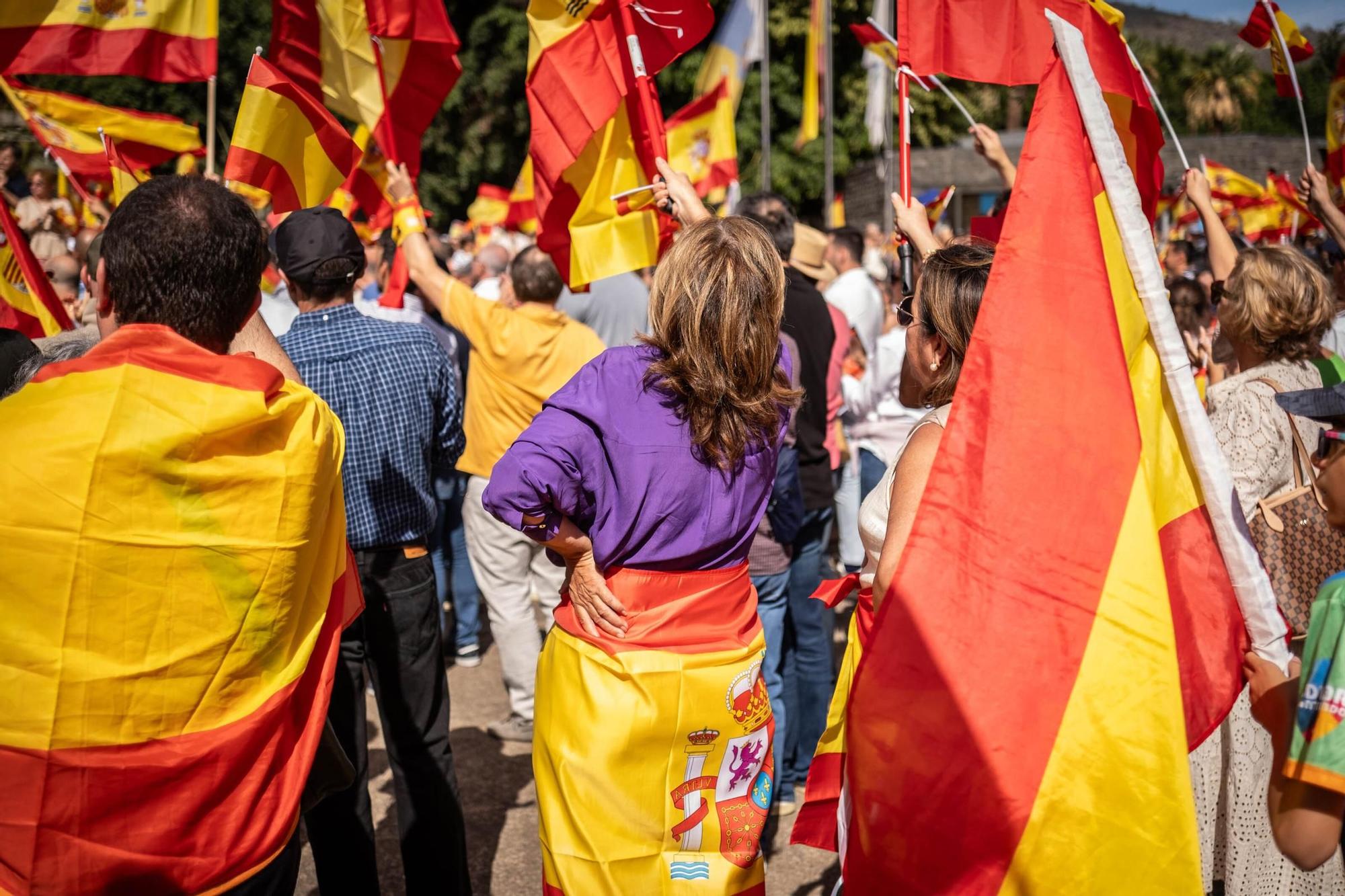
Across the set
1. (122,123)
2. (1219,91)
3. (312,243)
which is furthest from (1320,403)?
(1219,91)

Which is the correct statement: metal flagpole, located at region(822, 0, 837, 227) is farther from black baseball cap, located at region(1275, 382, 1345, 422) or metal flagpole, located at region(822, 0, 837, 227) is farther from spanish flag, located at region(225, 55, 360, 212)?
black baseball cap, located at region(1275, 382, 1345, 422)

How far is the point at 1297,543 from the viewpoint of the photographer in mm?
3166

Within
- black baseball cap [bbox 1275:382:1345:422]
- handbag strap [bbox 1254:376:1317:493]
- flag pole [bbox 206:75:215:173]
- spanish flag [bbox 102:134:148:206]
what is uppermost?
flag pole [bbox 206:75:215:173]

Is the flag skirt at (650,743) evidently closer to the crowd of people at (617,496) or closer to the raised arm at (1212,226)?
the crowd of people at (617,496)

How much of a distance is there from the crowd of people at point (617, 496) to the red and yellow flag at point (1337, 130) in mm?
1203

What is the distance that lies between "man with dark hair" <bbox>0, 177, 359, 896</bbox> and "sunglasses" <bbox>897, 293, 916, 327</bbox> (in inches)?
52.1

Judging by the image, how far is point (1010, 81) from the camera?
11.0 feet

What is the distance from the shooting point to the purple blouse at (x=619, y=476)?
93.4 inches

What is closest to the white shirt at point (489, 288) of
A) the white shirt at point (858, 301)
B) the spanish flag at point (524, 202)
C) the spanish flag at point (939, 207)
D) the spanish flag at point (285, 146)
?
the spanish flag at point (524, 202)

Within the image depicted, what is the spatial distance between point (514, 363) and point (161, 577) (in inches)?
119

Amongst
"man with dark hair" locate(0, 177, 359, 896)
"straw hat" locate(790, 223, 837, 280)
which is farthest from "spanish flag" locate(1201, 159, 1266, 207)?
"man with dark hair" locate(0, 177, 359, 896)

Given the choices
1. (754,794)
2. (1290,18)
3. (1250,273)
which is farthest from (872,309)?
(754,794)

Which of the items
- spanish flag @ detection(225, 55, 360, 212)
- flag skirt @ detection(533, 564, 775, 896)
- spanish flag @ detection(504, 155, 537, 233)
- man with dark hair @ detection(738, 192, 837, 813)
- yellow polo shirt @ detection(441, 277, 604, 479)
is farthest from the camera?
spanish flag @ detection(504, 155, 537, 233)

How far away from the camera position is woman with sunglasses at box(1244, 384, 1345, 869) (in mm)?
1574
